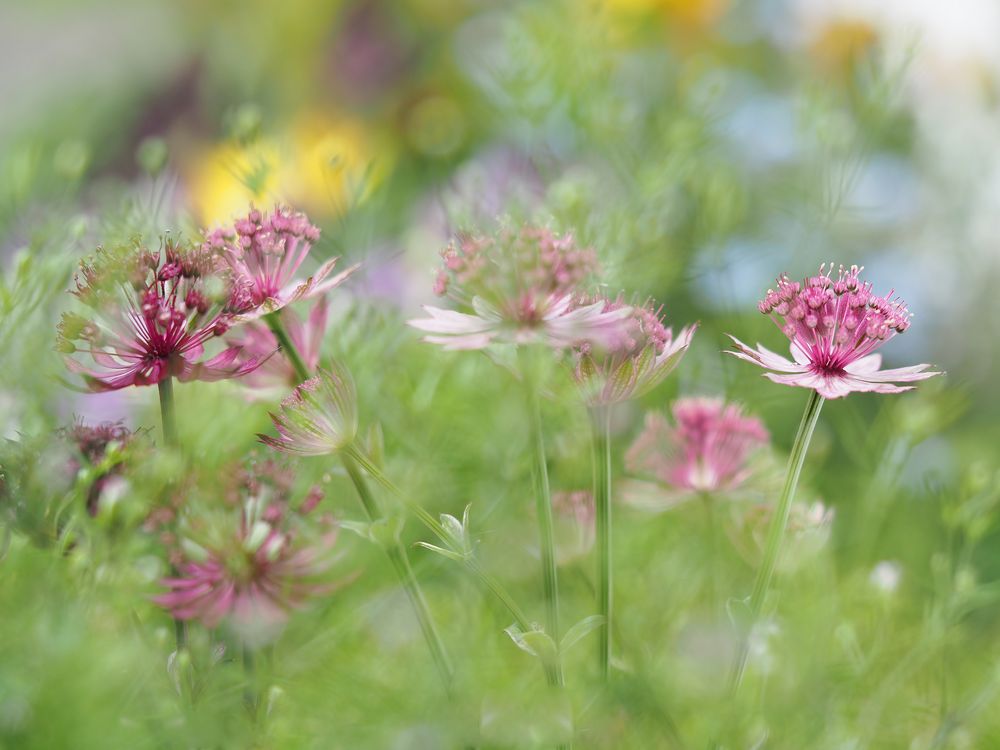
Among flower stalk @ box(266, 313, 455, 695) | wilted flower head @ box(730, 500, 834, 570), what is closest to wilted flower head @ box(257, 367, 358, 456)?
flower stalk @ box(266, 313, 455, 695)

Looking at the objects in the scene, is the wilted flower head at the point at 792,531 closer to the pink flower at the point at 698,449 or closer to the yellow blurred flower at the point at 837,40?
the pink flower at the point at 698,449

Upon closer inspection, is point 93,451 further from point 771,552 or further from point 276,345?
point 771,552

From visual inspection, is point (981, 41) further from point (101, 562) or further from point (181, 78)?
point (101, 562)

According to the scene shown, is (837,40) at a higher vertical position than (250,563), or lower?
higher

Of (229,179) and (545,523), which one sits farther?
(229,179)

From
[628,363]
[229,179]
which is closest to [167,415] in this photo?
[628,363]

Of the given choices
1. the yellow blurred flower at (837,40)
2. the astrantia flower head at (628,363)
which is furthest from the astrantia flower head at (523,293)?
the yellow blurred flower at (837,40)

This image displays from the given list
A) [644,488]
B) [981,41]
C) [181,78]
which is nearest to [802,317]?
[644,488]
